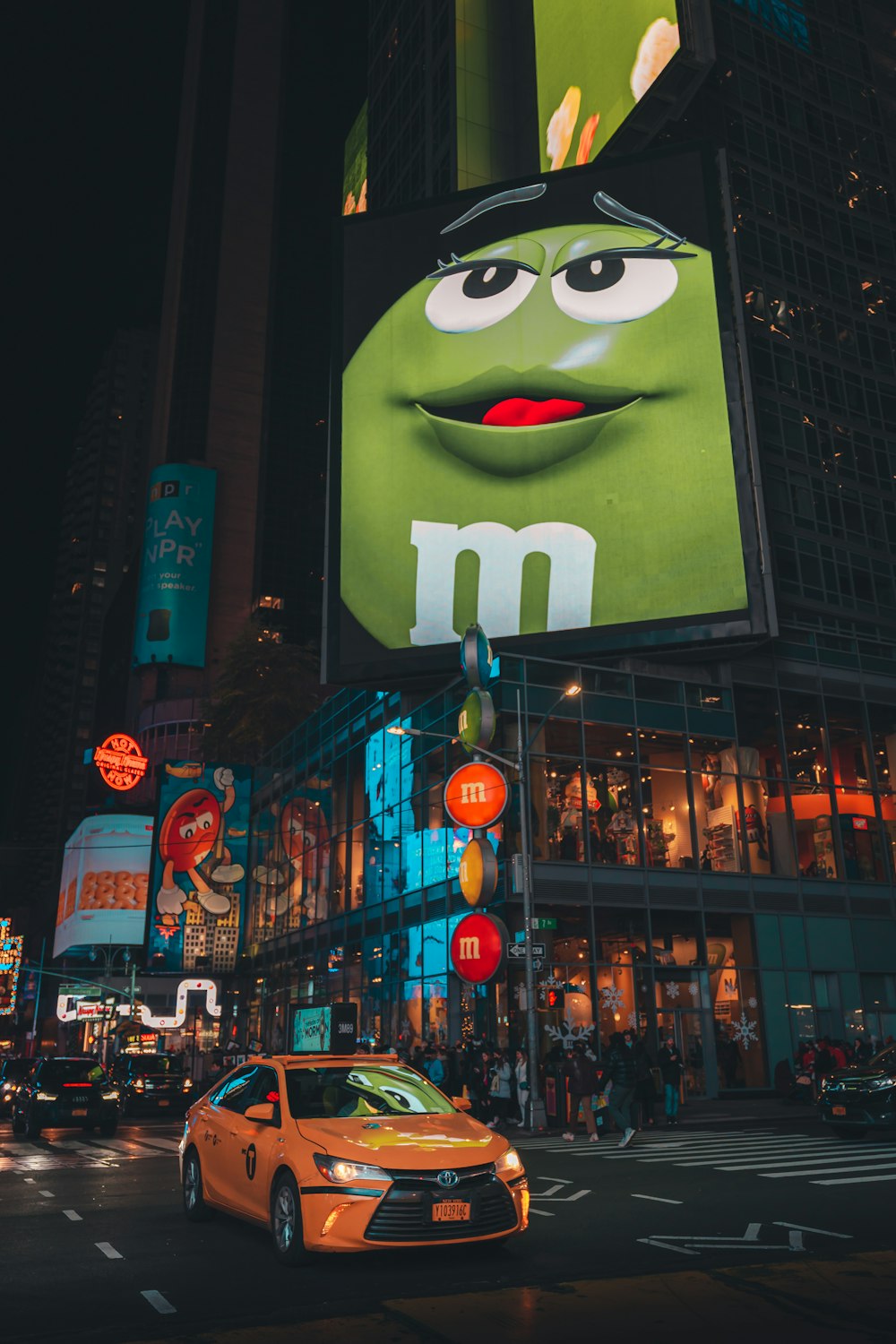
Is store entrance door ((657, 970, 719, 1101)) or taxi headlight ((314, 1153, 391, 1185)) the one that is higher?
store entrance door ((657, 970, 719, 1101))

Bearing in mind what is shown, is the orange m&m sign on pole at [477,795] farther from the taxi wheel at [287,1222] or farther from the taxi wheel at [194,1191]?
the taxi wheel at [287,1222]

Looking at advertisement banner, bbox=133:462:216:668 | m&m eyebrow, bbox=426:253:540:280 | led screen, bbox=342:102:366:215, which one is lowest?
m&m eyebrow, bbox=426:253:540:280

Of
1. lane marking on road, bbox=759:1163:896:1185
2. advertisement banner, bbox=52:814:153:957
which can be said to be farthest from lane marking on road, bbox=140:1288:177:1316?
advertisement banner, bbox=52:814:153:957

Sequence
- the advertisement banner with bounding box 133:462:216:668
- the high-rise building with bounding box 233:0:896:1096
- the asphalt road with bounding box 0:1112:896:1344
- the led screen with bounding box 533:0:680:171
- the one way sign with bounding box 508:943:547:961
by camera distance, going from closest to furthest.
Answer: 1. the asphalt road with bounding box 0:1112:896:1344
2. the one way sign with bounding box 508:943:547:961
3. the high-rise building with bounding box 233:0:896:1096
4. the led screen with bounding box 533:0:680:171
5. the advertisement banner with bounding box 133:462:216:668

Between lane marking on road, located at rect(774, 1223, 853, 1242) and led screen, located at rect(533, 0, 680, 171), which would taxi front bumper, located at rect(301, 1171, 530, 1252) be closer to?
lane marking on road, located at rect(774, 1223, 853, 1242)

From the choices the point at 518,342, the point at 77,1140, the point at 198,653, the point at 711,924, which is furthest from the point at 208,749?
the point at 77,1140

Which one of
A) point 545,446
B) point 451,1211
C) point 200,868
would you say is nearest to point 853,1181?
point 451,1211

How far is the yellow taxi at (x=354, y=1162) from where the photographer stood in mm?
8172

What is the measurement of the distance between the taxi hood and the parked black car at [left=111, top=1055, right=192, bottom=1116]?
1044 inches

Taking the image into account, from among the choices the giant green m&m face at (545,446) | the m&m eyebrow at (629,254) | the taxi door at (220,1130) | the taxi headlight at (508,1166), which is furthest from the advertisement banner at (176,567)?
the taxi headlight at (508,1166)

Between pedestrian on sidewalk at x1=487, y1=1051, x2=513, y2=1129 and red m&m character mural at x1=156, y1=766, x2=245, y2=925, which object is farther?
red m&m character mural at x1=156, y1=766, x2=245, y2=925

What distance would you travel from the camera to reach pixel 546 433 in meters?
40.3

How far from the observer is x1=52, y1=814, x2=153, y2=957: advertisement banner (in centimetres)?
6575

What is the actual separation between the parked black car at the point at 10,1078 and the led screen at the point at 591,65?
44.5 metres
